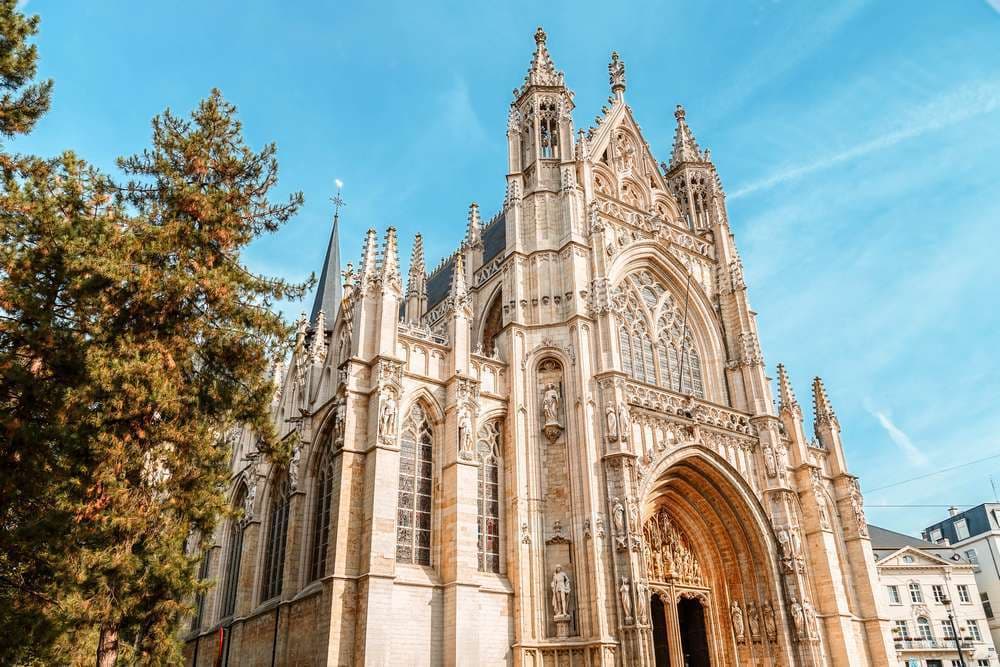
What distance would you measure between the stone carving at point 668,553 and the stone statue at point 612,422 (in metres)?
3.58

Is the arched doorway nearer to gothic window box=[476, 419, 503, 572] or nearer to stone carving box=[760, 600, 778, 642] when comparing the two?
stone carving box=[760, 600, 778, 642]

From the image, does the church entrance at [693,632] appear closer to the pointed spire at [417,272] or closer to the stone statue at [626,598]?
the stone statue at [626,598]

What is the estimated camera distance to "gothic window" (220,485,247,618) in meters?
23.8

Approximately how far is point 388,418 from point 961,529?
50.2m

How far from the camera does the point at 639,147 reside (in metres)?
28.6

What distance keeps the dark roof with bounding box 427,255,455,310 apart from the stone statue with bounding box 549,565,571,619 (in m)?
14.8

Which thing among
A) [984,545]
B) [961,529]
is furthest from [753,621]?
[961,529]

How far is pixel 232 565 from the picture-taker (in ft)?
81.3

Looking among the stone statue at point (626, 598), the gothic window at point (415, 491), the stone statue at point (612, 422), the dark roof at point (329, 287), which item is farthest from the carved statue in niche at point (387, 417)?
the dark roof at point (329, 287)

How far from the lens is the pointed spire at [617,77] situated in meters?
29.2

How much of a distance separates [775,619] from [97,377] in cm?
1837

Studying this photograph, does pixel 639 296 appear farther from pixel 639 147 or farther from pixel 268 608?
pixel 268 608

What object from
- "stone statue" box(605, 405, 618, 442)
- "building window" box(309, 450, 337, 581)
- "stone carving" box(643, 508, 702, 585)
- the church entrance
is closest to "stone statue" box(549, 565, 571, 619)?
"stone statue" box(605, 405, 618, 442)

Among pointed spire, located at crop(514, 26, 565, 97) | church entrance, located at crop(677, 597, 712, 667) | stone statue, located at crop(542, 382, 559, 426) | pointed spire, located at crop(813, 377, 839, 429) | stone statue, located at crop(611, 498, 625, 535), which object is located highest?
pointed spire, located at crop(514, 26, 565, 97)
